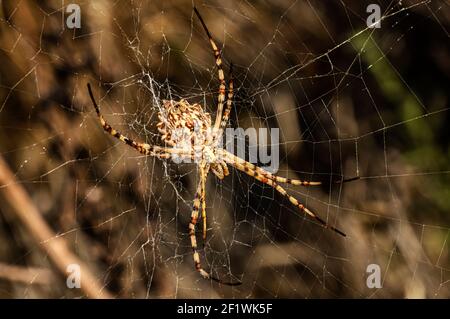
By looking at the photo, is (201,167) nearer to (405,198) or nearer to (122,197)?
(122,197)

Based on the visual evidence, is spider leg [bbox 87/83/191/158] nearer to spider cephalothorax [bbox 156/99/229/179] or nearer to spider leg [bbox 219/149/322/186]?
spider cephalothorax [bbox 156/99/229/179]

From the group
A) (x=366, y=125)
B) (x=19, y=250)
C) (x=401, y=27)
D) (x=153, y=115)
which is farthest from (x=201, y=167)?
(x=401, y=27)

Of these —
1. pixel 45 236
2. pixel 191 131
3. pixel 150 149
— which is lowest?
pixel 45 236

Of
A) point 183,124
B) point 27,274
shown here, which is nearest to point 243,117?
point 183,124

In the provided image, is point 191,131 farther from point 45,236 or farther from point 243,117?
point 45,236

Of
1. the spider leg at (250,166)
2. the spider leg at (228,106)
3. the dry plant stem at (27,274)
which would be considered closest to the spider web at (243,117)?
the dry plant stem at (27,274)

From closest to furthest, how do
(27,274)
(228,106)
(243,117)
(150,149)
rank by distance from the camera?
(150,149), (228,106), (27,274), (243,117)

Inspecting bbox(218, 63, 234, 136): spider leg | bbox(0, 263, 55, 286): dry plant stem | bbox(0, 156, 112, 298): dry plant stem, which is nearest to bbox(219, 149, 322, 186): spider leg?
bbox(218, 63, 234, 136): spider leg

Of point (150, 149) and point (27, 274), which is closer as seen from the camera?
point (150, 149)
